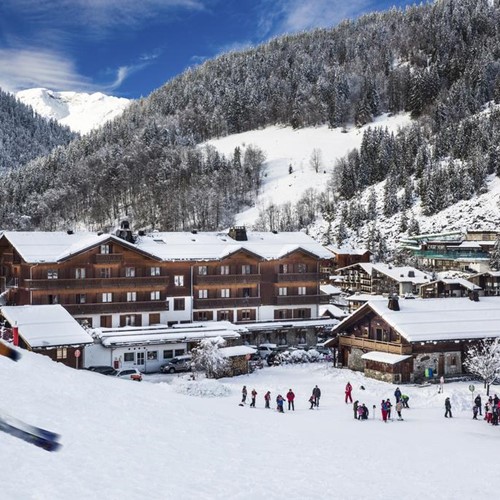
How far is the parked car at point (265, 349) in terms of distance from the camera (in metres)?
51.6

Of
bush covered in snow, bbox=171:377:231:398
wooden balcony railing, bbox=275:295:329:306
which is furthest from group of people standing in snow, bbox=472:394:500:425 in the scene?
wooden balcony railing, bbox=275:295:329:306

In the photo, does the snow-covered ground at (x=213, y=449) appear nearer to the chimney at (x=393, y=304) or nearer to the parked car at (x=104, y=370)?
A: the parked car at (x=104, y=370)

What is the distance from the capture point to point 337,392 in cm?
3819

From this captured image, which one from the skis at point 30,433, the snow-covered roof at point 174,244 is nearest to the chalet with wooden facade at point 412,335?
the snow-covered roof at point 174,244

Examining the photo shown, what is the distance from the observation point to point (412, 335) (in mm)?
43125

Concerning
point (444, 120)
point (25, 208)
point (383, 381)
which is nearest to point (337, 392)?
point (383, 381)

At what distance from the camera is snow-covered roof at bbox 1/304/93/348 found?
41.4m

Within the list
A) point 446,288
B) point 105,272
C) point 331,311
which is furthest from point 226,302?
point 446,288

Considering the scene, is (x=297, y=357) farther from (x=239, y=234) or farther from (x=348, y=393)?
(x=239, y=234)

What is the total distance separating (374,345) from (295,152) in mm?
132619

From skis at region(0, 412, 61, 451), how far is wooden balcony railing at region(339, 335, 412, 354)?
30.4m

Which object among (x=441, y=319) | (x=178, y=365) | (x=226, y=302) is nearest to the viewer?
(x=441, y=319)

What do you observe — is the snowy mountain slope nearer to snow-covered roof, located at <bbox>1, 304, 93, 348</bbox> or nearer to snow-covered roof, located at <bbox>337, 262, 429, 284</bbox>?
snow-covered roof, located at <bbox>337, 262, 429, 284</bbox>

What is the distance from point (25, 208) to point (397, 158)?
3539 inches
